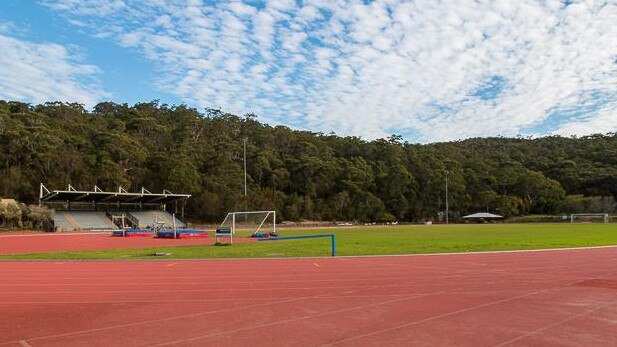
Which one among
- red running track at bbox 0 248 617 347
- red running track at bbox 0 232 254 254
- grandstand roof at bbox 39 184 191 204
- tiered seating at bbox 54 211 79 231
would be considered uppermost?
grandstand roof at bbox 39 184 191 204

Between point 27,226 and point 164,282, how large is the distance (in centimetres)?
5129

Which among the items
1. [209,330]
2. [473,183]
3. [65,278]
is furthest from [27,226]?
[473,183]

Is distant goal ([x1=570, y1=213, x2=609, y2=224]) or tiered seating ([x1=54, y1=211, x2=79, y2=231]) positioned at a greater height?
tiered seating ([x1=54, y1=211, x2=79, y2=231])

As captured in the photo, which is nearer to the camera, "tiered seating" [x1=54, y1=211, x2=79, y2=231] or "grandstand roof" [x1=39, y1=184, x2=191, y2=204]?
"tiered seating" [x1=54, y1=211, x2=79, y2=231]

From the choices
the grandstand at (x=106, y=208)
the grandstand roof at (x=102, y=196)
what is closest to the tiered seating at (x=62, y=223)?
the grandstand at (x=106, y=208)

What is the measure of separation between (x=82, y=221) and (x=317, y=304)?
5751cm

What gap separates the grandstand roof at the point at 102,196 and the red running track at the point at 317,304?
47091mm

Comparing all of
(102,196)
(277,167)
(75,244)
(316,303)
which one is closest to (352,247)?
(316,303)

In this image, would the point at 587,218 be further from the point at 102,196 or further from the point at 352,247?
the point at 102,196

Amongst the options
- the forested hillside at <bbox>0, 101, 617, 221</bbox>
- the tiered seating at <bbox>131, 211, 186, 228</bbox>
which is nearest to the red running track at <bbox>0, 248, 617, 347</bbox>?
the tiered seating at <bbox>131, 211, 186, 228</bbox>

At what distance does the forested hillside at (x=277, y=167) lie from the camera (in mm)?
70875

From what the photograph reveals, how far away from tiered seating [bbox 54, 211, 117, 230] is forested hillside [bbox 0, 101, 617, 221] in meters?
7.56

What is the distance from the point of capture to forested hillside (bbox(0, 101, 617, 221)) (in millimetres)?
70875

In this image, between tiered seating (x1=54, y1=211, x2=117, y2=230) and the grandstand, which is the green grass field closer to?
the grandstand
